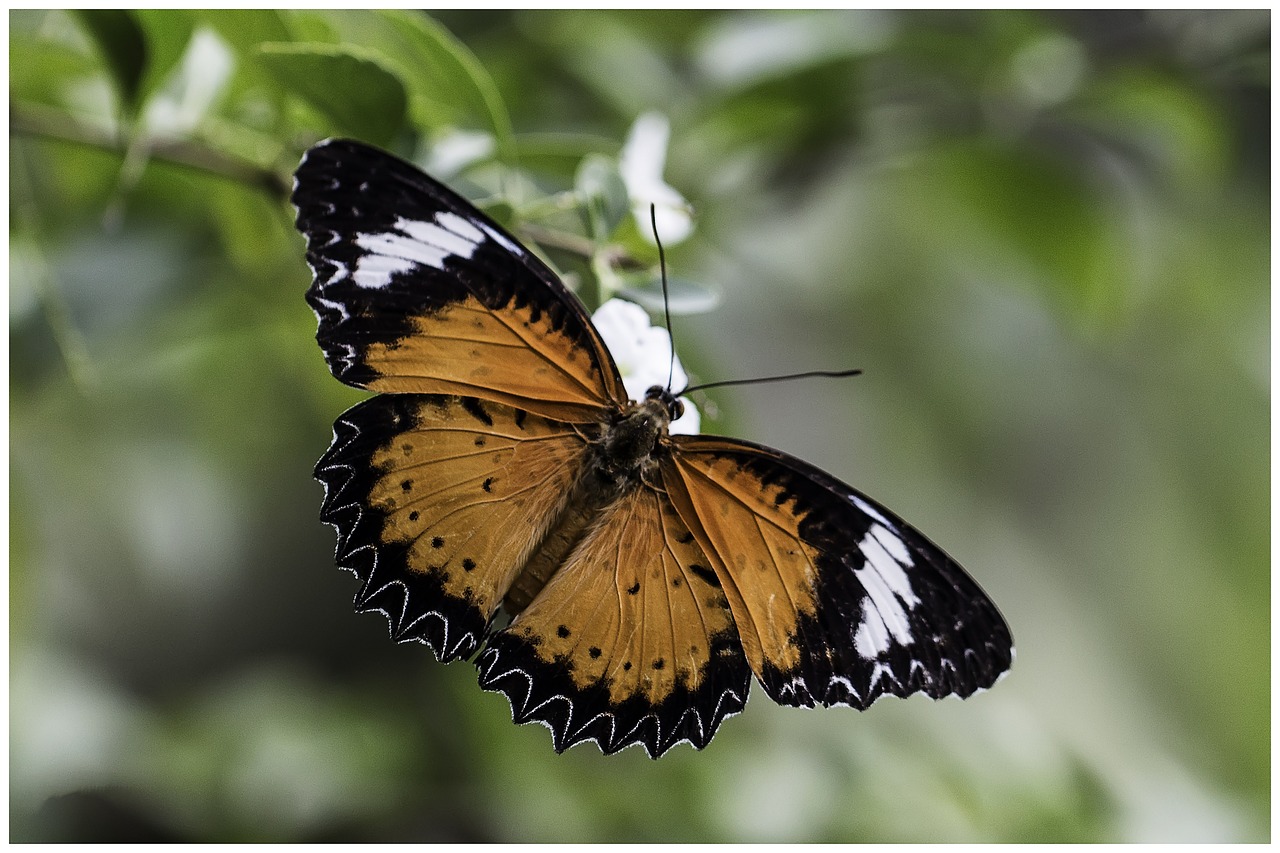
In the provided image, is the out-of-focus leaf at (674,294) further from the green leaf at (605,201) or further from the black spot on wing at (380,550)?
the black spot on wing at (380,550)

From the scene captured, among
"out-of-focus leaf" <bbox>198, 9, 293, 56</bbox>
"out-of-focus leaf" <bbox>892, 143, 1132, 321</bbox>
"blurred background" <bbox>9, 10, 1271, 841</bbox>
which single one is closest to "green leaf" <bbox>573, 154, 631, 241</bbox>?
"blurred background" <bbox>9, 10, 1271, 841</bbox>

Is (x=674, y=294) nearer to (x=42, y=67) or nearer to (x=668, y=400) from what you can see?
(x=668, y=400)

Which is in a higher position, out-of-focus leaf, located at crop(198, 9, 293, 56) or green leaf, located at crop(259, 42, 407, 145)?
out-of-focus leaf, located at crop(198, 9, 293, 56)

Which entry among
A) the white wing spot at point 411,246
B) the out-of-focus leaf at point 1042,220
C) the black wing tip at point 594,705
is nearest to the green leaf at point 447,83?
the white wing spot at point 411,246

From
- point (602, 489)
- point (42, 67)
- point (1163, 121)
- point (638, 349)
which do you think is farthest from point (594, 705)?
point (1163, 121)

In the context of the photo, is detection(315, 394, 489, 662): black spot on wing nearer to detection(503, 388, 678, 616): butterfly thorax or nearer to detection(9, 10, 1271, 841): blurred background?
detection(503, 388, 678, 616): butterfly thorax

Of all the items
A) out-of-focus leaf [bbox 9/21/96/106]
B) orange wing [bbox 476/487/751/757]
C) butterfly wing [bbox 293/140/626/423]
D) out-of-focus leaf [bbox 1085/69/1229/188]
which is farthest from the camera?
out-of-focus leaf [bbox 1085/69/1229/188]

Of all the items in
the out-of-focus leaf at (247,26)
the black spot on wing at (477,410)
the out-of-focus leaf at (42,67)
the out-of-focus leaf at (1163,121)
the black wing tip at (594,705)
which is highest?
the out-of-focus leaf at (1163,121)
